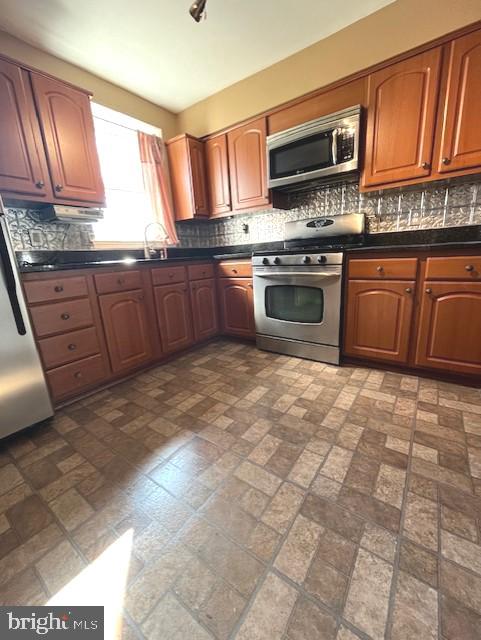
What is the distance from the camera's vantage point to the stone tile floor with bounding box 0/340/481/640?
2.36 ft

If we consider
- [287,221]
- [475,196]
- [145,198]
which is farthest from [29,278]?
[475,196]

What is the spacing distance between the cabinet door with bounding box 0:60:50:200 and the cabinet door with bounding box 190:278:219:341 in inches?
54.7

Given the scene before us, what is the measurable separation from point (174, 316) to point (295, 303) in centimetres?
111

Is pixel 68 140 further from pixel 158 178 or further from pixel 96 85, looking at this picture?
pixel 158 178

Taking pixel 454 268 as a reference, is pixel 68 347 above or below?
below

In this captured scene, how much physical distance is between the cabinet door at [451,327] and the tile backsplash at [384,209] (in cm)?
70

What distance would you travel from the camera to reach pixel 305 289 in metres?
2.20

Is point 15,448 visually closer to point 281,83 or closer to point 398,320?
point 398,320

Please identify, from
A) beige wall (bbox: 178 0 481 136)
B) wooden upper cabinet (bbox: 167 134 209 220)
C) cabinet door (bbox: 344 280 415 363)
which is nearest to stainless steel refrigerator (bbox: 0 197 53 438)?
wooden upper cabinet (bbox: 167 134 209 220)

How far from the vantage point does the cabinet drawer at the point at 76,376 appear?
1.74 metres

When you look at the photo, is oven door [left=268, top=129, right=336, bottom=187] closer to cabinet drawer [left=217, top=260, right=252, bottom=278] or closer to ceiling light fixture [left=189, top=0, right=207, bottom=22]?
cabinet drawer [left=217, top=260, right=252, bottom=278]

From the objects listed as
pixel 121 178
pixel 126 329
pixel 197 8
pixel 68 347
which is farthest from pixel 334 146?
pixel 68 347

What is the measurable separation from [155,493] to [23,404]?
985 mm

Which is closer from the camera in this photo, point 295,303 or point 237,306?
point 295,303
